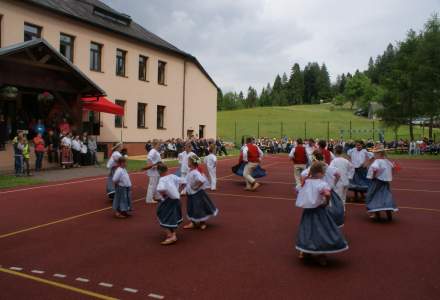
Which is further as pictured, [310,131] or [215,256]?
[310,131]

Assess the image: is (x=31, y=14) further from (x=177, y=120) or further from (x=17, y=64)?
(x=177, y=120)

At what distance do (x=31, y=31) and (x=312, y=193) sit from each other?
864 inches

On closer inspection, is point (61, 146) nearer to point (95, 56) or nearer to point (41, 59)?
point (41, 59)

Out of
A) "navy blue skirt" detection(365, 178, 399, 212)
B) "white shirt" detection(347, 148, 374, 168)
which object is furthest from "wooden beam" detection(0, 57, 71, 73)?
"navy blue skirt" detection(365, 178, 399, 212)

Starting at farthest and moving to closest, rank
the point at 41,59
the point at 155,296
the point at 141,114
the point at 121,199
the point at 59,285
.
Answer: the point at 141,114 < the point at 41,59 < the point at 121,199 < the point at 59,285 < the point at 155,296

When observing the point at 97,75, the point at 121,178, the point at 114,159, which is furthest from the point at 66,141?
the point at 121,178

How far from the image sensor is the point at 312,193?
6840 mm

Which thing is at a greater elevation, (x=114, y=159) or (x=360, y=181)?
(x=114, y=159)

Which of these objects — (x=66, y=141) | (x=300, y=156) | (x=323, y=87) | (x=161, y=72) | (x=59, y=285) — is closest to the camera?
(x=59, y=285)

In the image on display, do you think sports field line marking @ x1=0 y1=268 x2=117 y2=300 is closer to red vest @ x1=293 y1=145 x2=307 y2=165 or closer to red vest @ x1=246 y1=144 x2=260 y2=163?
red vest @ x1=246 y1=144 x2=260 y2=163

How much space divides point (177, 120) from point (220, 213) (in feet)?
84.1

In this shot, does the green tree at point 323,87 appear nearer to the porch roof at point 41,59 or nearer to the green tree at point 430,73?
the green tree at point 430,73

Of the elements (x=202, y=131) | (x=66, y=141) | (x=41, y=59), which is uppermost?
(x=41, y=59)

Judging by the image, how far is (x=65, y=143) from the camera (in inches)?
814
